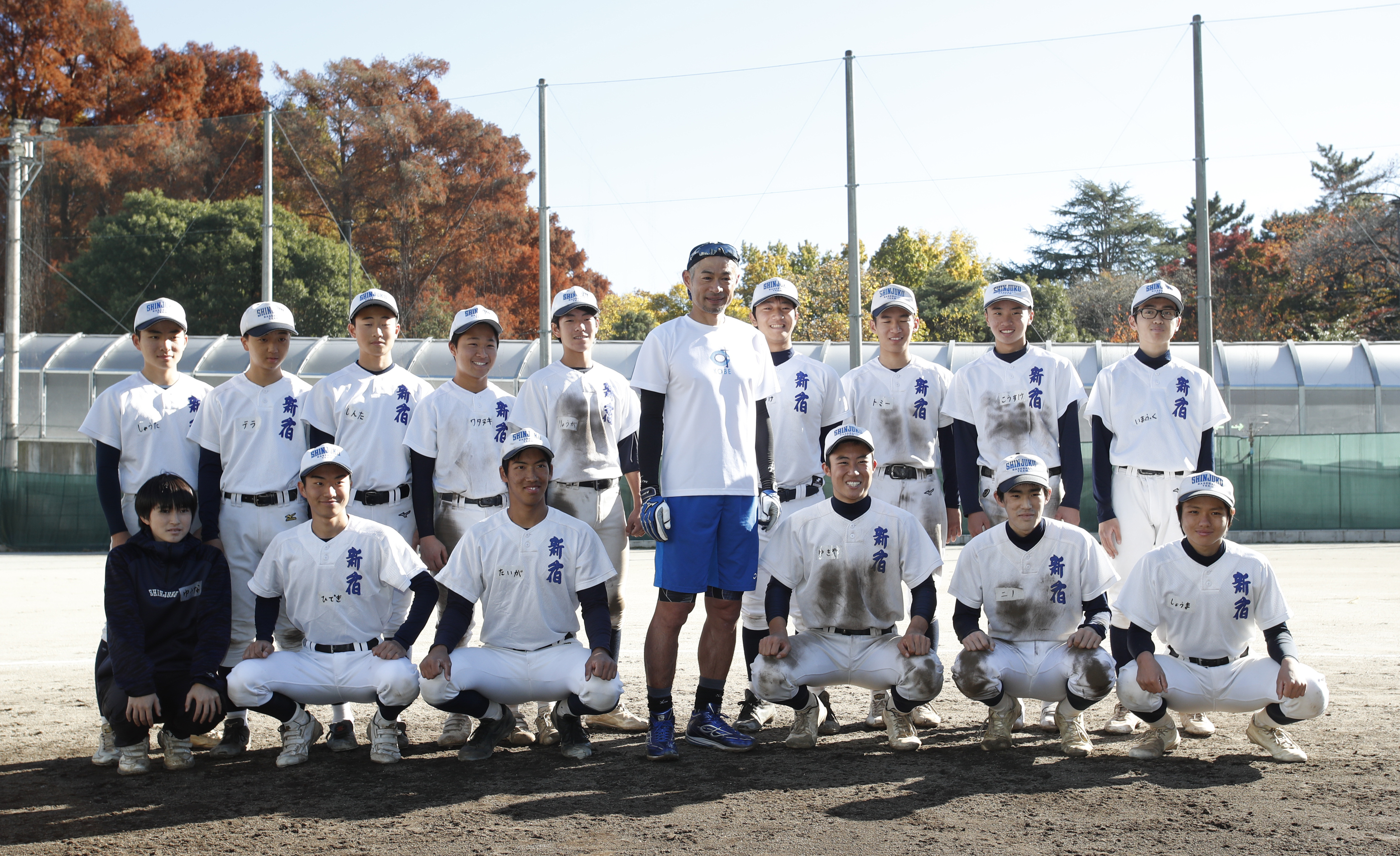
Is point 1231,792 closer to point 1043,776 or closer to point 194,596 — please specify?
point 1043,776

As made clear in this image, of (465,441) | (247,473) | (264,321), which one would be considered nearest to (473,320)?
(465,441)

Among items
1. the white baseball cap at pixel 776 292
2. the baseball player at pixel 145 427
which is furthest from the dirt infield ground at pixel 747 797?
the white baseball cap at pixel 776 292

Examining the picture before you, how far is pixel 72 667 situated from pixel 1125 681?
6.97 meters

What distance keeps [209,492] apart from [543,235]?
16.4 metres

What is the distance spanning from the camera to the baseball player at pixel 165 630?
5.15 m

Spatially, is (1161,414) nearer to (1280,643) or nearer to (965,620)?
(1280,643)

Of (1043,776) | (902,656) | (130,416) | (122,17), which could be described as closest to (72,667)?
(130,416)

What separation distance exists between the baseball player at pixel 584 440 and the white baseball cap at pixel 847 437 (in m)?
1.04

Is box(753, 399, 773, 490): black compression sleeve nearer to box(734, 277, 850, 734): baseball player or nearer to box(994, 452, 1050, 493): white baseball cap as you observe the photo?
box(734, 277, 850, 734): baseball player

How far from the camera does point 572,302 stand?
246 inches

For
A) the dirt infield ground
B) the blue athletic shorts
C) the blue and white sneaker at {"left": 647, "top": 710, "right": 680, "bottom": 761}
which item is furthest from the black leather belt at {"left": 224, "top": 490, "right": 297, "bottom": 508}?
the blue and white sneaker at {"left": 647, "top": 710, "right": 680, "bottom": 761}

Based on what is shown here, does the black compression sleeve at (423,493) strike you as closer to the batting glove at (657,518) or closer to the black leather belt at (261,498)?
the black leather belt at (261,498)

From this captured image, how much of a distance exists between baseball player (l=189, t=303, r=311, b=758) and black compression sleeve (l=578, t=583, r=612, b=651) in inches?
63.8

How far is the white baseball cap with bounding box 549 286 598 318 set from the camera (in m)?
6.23
